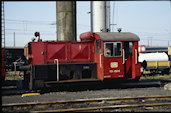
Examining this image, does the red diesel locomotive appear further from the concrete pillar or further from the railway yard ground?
the concrete pillar

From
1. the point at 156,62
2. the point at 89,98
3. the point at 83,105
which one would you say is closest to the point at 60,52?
the point at 89,98

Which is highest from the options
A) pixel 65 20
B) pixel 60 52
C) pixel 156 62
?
pixel 65 20

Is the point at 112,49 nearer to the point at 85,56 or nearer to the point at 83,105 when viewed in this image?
the point at 85,56

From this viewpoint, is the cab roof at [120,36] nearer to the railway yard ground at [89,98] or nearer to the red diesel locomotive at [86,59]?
the red diesel locomotive at [86,59]

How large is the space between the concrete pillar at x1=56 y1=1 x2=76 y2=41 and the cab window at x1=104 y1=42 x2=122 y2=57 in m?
4.48

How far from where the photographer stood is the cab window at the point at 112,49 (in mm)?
12242

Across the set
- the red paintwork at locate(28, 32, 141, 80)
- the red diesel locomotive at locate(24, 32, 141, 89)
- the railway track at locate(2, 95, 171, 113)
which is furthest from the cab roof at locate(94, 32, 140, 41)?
the railway track at locate(2, 95, 171, 113)

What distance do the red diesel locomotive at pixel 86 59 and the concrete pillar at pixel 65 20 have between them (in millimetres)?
3265

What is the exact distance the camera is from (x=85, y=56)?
13.0m

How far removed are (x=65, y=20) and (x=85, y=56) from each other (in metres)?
4.11

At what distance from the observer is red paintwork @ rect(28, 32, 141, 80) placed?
483 inches

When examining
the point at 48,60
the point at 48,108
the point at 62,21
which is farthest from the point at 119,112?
the point at 62,21

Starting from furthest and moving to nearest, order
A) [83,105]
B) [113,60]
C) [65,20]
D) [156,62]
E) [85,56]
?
1. [156,62]
2. [65,20]
3. [85,56]
4. [113,60]
5. [83,105]

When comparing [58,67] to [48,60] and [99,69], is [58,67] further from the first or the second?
[99,69]
